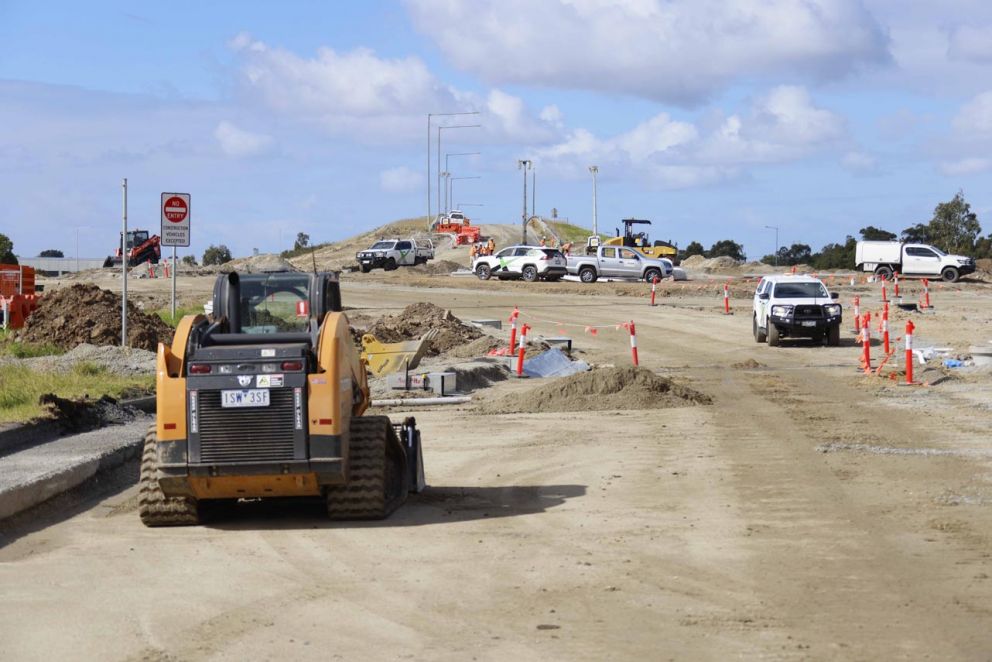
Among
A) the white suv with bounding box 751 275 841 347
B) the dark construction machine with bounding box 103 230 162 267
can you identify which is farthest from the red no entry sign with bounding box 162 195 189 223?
the dark construction machine with bounding box 103 230 162 267

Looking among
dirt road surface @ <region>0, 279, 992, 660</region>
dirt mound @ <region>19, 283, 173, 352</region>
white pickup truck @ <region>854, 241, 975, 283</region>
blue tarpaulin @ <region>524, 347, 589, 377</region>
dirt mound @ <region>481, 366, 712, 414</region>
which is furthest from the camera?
white pickup truck @ <region>854, 241, 975, 283</region>

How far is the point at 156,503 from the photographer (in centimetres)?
1096

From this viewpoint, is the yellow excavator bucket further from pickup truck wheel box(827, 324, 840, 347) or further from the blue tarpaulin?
pickup truck wheel box(827, 324, 840, 347)

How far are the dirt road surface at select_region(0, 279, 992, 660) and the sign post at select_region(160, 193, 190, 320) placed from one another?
9.47m

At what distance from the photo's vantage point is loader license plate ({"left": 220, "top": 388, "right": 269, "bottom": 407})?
10.4m

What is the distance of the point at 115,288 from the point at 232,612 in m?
51.0

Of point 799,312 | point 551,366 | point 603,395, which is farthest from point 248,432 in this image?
point 799,312

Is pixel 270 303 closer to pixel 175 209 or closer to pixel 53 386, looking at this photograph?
pixel 53 386

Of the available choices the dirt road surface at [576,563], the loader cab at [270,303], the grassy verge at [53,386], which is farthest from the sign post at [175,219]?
the loader cab at [270,303]

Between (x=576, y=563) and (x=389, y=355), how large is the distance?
1534 centimetres

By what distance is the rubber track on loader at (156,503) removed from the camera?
35.8 ft

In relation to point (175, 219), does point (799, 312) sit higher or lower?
lower

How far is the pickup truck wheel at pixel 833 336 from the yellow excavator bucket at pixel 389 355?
12.7 metres

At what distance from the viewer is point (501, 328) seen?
1473 inches
